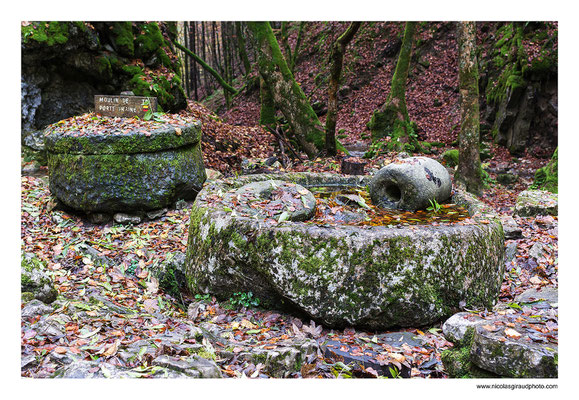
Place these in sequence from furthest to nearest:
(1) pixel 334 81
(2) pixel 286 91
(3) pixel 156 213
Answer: (2) pixel 286 91
(1) pixel 334 81
(3) pixel 156 213

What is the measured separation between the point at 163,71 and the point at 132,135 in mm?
4251

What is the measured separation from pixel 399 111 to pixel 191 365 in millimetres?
10630

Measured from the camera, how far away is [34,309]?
323 cm

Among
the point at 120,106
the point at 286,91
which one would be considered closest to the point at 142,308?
the point at 120,106

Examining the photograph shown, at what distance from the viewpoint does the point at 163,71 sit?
970 cm

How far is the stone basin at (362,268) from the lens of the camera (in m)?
3.68

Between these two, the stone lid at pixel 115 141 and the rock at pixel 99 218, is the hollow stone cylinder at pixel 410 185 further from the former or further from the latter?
the rock at pixel 99 218

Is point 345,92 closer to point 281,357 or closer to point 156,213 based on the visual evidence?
point 156,213

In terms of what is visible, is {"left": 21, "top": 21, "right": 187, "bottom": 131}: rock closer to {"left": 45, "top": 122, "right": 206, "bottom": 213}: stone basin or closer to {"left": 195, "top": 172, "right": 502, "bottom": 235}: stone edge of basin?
{"left": 45, "top": 122, "right": 206, "bottom": 213}: stone basin

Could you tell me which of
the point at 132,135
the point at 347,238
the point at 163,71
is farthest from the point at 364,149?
the point at 347,238

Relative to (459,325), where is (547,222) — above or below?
above

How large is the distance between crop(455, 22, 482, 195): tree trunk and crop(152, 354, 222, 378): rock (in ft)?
23.1

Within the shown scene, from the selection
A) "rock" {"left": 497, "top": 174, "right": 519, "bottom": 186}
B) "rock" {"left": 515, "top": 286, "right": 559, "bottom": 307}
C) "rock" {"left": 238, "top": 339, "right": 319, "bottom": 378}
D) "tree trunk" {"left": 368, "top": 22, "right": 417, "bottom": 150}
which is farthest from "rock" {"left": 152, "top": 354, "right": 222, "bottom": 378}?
"tree trunk" {"left": 368, "top": 22, "right": 417, "bottom": 150}

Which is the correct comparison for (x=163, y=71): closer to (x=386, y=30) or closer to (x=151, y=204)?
(x=151, y=204)
